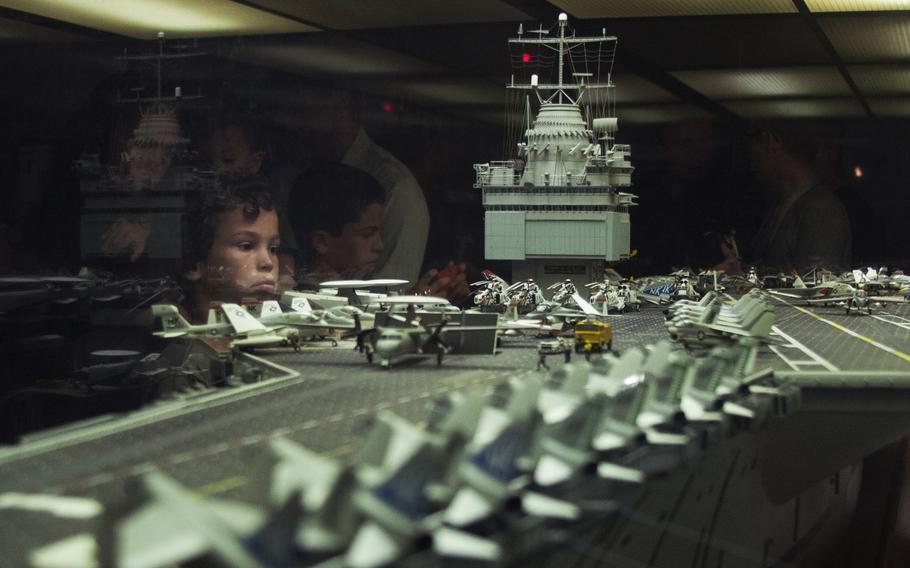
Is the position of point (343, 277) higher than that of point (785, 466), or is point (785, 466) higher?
point (343, 277)

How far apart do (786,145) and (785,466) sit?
7303 mm

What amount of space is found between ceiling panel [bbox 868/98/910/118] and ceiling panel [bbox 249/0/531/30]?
21.9 ft

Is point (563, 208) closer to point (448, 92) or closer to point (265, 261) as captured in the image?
point (448, 92)

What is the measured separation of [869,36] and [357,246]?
10061mm

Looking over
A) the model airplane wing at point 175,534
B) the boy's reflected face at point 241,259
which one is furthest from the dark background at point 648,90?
the model airplane wing at point 175,534

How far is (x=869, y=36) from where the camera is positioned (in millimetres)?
16953

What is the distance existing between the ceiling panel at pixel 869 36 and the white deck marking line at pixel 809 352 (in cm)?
522

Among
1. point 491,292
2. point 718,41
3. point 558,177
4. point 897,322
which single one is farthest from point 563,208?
point 897,322

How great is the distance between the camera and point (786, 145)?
1828 centimetres

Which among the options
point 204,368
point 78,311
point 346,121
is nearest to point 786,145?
point 346,121

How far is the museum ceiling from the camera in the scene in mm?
17094

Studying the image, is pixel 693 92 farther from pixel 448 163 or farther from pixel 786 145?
pixel 448 163

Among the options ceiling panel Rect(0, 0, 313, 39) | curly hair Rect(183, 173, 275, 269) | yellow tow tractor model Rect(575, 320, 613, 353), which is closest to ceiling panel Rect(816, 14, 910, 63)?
yellow tow tractor model Rect(575, 320, 613, 353)

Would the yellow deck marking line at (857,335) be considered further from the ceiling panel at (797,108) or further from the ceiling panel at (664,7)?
the ceiling panel at (664,7)
